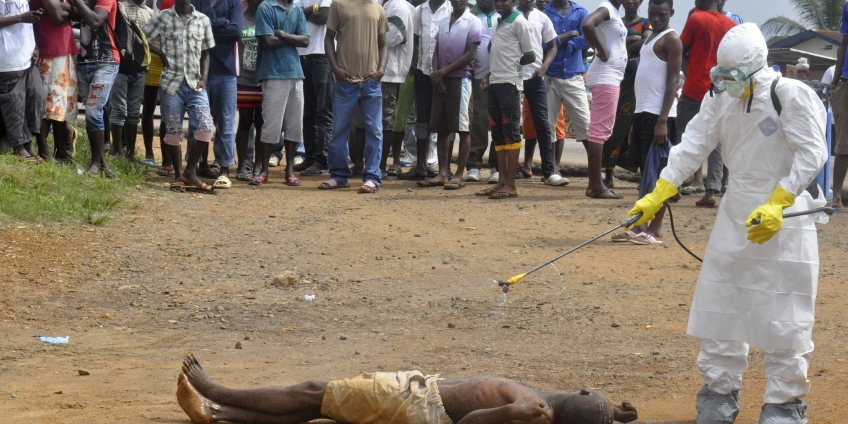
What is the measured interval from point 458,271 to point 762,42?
316cm

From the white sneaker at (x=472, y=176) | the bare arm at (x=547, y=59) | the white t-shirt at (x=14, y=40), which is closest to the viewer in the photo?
the white t-shirt at (x=14, y=40)

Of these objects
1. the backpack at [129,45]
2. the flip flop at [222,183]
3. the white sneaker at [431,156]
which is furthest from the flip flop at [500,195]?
the backpack at [129,45]

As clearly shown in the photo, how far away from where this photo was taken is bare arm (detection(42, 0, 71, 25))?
28.5 feet

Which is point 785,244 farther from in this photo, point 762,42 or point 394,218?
point 394,218

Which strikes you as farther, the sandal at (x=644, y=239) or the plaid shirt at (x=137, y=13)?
the plaid shirt at (x=137, y=13)

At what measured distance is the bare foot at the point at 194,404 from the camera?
3922 mm

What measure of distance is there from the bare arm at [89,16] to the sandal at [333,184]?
2.70 m

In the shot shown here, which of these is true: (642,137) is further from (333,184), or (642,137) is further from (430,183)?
(333,184)

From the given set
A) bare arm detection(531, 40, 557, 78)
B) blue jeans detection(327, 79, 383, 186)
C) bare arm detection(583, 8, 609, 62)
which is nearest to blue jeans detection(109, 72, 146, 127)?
blue jeans detection(327, 79, 383, 186)

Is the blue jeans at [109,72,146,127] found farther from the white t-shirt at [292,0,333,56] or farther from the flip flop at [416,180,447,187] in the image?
the flip flop at [416,180,447,187]

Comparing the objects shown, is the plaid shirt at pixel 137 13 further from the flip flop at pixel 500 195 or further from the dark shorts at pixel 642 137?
the dark shorts at pixel 642 137

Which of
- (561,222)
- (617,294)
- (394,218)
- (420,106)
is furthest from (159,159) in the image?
(617,294)

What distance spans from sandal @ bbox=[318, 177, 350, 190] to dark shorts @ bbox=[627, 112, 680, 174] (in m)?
3.17

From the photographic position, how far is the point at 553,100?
10.9m
